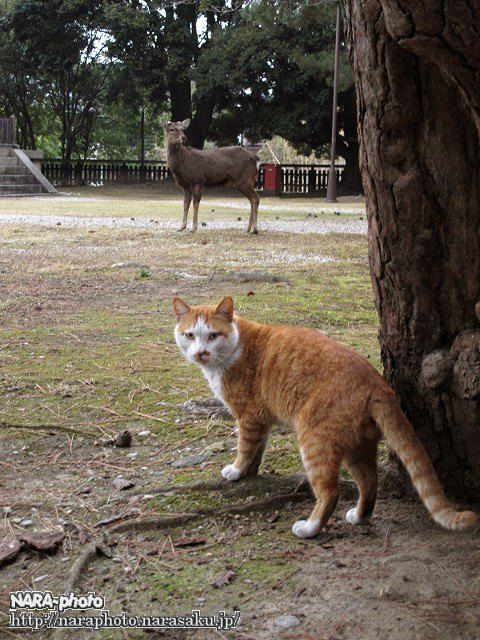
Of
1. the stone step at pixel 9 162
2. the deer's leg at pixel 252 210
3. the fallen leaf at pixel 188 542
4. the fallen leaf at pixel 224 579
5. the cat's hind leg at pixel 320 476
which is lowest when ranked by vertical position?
the fallen leaf at pixel 188 542

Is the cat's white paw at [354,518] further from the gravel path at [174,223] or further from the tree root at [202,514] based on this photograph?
the gravel path at [174,223]

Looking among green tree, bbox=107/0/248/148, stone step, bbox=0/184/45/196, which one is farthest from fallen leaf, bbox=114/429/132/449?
green tree, bbox=107/0/248/148

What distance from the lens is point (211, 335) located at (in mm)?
3416

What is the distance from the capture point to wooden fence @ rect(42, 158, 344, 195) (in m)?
31.2

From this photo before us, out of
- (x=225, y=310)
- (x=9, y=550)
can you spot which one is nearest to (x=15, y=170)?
(x=225, y=310)

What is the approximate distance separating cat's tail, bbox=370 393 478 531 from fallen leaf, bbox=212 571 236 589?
27.5 inches

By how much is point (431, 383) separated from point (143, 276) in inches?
216

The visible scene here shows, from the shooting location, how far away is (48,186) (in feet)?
81.6

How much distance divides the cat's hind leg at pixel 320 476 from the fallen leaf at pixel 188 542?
348mm

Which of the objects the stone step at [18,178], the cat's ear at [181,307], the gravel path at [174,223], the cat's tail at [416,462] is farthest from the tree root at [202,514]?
the stone step at [18,178]

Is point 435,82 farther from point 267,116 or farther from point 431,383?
point 267,116

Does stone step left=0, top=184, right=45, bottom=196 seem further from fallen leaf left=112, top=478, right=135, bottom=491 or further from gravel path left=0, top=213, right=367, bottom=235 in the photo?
fallen leaf left=112, top=478, right=135, bottom=491

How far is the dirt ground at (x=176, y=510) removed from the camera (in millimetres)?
2398

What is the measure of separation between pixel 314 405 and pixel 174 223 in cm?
1171
